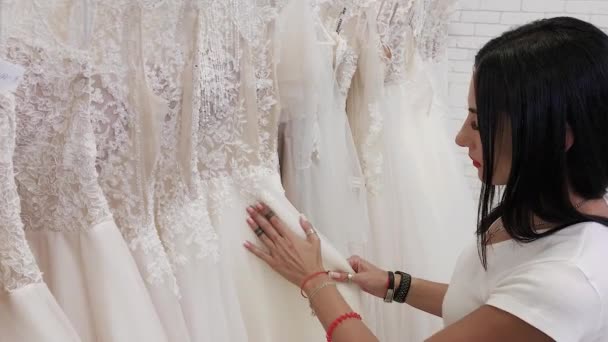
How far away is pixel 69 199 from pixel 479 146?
515mm

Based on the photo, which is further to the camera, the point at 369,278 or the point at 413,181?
the point at 413,181

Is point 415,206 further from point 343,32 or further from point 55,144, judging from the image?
point 55,144

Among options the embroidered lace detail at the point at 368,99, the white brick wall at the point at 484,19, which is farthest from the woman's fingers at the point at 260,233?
the white brick wall at the point at 484,19

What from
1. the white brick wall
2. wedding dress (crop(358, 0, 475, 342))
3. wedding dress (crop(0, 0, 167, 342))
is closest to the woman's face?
wedding dress (crop(358, 0, 475, 342))

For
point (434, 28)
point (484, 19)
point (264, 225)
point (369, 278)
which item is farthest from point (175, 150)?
point (484, 19)

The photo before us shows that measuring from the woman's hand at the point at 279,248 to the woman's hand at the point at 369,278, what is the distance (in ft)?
0.39

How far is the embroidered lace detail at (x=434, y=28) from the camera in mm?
1321

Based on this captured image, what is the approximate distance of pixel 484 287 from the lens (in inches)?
30.3

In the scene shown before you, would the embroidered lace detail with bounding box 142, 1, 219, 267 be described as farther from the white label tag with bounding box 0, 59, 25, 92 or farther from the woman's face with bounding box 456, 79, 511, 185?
Result: the woman's face with bounding box 456, 79, 511, 185

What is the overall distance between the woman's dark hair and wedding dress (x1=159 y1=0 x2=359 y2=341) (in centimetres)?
30

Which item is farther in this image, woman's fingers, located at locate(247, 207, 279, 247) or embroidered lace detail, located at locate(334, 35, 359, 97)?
embroidered lace detail, located at locate(334, 35, 359, 97)

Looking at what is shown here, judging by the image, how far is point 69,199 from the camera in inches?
21.6

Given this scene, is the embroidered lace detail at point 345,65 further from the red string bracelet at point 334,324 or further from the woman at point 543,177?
the red string bracelet at point 334,324

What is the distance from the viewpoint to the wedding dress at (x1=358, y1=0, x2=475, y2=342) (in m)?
1.11
